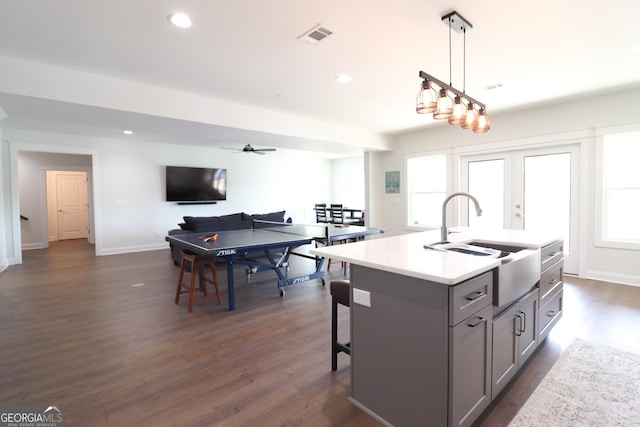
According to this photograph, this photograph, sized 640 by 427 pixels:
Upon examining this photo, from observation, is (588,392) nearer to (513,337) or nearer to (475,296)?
→ (513,337)

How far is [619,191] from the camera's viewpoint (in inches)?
168

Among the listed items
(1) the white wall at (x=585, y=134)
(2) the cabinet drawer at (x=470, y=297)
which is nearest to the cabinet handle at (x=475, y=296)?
(2) the cabinet drawer at (x=470, y=297)

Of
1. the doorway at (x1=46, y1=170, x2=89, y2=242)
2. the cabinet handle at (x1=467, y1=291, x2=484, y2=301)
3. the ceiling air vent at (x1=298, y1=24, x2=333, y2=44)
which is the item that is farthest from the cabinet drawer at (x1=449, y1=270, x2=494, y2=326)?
the doorway at (x1=46, y1=170, x2=89, y2=242)

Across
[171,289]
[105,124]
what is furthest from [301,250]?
[105,124]

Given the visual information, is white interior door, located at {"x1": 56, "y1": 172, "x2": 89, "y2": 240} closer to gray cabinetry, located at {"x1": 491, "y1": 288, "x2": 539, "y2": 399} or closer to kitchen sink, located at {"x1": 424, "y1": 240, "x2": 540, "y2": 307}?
kitchen sink, located at {"x1": 424, "y1": 240, "x2": 540, "y2": 307}

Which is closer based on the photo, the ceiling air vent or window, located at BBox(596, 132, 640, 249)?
the ceiling air vent

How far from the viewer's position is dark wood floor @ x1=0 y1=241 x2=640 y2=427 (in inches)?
72.7

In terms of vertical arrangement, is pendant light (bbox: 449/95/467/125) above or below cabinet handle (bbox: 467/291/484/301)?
above

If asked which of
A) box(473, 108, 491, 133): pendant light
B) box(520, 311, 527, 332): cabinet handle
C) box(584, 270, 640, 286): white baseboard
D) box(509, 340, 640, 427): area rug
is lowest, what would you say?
box(509, 340, 640, 427): area rug

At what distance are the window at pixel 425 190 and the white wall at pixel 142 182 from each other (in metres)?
4.19

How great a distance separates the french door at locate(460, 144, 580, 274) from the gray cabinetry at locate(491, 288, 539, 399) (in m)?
2.69

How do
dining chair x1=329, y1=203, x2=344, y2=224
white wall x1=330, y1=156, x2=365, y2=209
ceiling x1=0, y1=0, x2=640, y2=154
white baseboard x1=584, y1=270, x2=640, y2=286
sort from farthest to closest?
1. white wall x1=330, y1=156, x2=365, y2=209
2. dining chair x1=329, y1=203, x2=344, y2=224
3. white baseboard x1=584, y1=270, x2=640, y2=286
4. ceiling x1=0, y1=0, x2=640, y2=154

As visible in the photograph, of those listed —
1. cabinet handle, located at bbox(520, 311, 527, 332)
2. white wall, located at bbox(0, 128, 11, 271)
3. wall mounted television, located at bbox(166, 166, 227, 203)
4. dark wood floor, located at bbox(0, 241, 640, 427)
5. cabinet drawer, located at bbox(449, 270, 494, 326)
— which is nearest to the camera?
cabinet drawer, located at bbox(449, 270, 494, 326)

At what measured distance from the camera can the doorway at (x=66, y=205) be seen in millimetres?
9094
